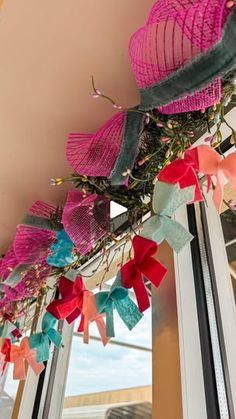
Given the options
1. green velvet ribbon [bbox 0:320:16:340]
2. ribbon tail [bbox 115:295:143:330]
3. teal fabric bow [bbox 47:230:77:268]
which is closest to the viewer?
ribbon tail [bbox 115:295:143:330]

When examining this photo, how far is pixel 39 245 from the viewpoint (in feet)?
4.22

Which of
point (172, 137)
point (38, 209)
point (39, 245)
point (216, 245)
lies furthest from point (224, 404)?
point (38, 209)

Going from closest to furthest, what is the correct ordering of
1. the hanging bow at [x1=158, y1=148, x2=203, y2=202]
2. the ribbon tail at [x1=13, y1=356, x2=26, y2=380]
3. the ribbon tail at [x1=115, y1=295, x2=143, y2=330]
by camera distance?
the hanging bow at [x1=158, y1=148, x2=203, y2=202] → the ribbon tail at [x1=115, y1=295, x2=143, y2=330] → the ribbon tail at [x1=13, y1=356, x2=26, y2=380]

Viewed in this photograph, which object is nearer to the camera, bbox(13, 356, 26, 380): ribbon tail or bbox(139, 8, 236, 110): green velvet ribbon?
bbox(139, 8, 236, 110): green velvet ribbon

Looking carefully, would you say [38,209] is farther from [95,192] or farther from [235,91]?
[235,91]

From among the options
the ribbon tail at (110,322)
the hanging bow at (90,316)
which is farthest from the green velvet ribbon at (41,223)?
the ribbon tail at (110,322)

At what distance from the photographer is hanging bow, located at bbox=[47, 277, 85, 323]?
0.98 m

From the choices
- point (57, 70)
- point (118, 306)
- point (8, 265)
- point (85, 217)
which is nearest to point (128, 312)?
point (118, 306)

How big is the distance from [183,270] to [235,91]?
501 millimetres

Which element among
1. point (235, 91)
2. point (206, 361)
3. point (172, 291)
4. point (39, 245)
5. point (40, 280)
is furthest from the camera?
point (40, 280)

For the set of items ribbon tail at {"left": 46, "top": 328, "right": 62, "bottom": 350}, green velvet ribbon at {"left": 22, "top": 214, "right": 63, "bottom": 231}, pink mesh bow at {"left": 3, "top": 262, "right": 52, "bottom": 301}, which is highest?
green velvet ribbon at {"left": 22, "top": 214, "right": 63, "bottom": 231}

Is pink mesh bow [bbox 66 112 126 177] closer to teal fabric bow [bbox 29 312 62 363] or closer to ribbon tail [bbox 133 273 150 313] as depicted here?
ribbon tail [bbox 133 273 150 313]

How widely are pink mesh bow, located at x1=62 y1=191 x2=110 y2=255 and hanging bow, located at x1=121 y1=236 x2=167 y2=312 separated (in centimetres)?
33

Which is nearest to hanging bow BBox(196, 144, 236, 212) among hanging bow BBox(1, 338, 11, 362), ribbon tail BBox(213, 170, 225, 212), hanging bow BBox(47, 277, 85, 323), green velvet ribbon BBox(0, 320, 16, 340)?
ribbon tail BBox(213, 170, 225, 212)
